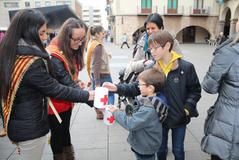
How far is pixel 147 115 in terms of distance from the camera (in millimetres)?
2260

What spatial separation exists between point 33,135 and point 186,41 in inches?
1455

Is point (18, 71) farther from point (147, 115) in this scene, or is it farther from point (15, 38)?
point (147, 115)

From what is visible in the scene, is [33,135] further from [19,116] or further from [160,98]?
[160,98]

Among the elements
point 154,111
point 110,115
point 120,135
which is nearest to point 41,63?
point 110,115

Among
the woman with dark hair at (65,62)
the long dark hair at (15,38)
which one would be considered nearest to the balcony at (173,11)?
the woman with dark hair at (65,62)

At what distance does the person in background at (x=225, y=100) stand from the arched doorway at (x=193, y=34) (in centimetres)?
3528

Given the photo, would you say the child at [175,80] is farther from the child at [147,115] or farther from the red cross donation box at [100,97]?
the red cross donation box at [100,97]

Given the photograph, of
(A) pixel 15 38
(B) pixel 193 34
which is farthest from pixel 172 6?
(A) pixel 15 38

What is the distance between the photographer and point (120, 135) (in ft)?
14.4

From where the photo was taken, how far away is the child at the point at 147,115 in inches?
89.5

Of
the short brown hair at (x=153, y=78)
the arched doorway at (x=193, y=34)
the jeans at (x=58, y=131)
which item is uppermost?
the short brown hair at (x=153, y=78)

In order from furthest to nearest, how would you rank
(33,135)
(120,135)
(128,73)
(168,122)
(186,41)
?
(186,41)
(120,135)
(128,73)
(168,122)
(33,135)

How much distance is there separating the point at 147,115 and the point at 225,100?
27.3 inches

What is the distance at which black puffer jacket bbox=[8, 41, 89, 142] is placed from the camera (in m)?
2.00
